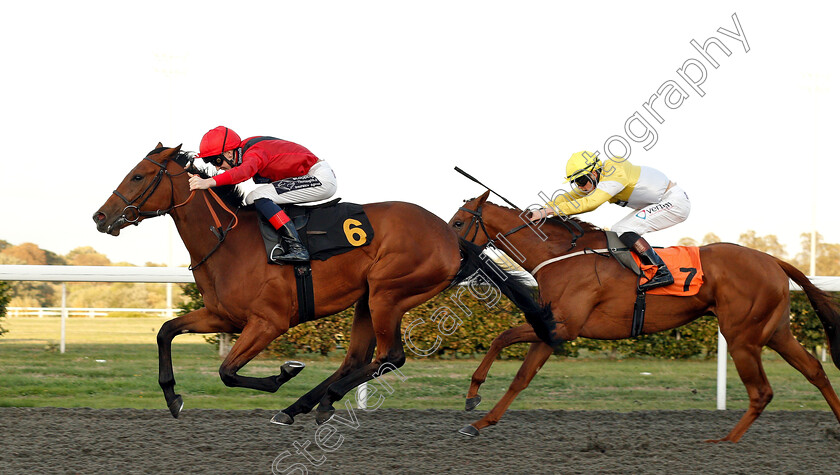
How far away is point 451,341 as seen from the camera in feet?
25.0

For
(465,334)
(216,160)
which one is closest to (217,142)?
(216,160)

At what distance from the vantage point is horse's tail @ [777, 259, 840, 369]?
4.75 metres

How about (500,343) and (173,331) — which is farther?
(500,343)

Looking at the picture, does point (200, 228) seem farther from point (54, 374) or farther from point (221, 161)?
point (54, 374)

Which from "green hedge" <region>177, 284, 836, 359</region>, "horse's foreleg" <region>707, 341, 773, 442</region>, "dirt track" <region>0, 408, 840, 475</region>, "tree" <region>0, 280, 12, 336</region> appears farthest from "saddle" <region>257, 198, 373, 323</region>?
"tree" <region>0, 280, 12, 336</region>

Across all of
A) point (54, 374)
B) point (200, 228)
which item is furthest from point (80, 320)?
point (200, 228)

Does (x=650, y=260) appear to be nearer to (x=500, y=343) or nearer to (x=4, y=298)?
(x=500, y=343)

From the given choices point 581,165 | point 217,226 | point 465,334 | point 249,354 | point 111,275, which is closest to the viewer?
point 249,354

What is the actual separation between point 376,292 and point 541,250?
1.19 meters

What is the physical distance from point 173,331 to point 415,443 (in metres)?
1.42

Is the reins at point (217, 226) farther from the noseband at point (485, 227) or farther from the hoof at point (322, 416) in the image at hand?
the noseband at point (485, 227)

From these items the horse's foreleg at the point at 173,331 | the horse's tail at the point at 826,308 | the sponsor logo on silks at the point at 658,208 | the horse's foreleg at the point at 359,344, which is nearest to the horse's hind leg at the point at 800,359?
the horse's tail at the point at 826,308

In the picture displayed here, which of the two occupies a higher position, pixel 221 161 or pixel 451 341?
pixel 221 161

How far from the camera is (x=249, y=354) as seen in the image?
3928 millimetres
